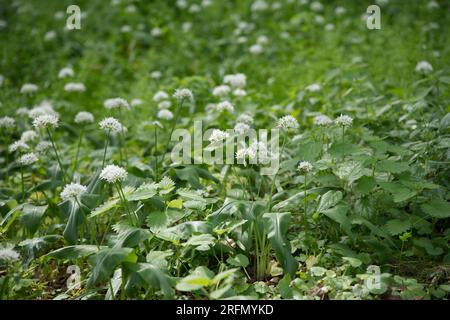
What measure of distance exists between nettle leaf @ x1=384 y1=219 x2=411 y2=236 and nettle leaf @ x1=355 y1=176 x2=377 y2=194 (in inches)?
8.1

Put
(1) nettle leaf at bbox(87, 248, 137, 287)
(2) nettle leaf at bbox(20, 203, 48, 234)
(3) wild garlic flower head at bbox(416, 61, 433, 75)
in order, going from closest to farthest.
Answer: (1) nettle leaf at bbox(87, 248, 137, 287), (2) nettle leaf at bbox(20, 203, 48, 234), (3) wild garlic flower head at bbox(416, 61, 433, 75)

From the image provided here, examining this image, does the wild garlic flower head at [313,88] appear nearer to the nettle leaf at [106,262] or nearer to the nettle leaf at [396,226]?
the nettle leaf at [396,226]

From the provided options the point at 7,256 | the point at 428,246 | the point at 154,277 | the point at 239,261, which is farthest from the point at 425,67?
the point at 7,256

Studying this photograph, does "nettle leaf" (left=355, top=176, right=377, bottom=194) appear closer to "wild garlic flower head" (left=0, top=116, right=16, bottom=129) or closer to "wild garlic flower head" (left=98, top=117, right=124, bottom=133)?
"wild garlic flower head" (left=98, top=117, right=124, bottom=133)

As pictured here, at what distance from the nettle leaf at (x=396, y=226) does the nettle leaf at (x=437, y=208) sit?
0.40ft

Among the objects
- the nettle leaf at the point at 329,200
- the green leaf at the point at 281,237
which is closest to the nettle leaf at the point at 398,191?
the nettle leaf at the point at 329,200

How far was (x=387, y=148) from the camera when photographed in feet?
9.46

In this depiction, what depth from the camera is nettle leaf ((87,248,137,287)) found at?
231 cm

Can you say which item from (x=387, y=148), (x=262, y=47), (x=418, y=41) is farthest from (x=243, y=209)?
(x=262, y=47)

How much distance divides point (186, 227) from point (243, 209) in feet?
1.08

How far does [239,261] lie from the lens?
2633mm

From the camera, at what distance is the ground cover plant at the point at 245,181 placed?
2.57 metres

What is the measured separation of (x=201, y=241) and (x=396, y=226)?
3.44 ft

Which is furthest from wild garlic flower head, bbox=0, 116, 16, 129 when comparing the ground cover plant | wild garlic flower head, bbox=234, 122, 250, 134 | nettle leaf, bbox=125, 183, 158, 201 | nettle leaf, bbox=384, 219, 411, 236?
nettle leaf, bbox=384, 219, 411, 236
